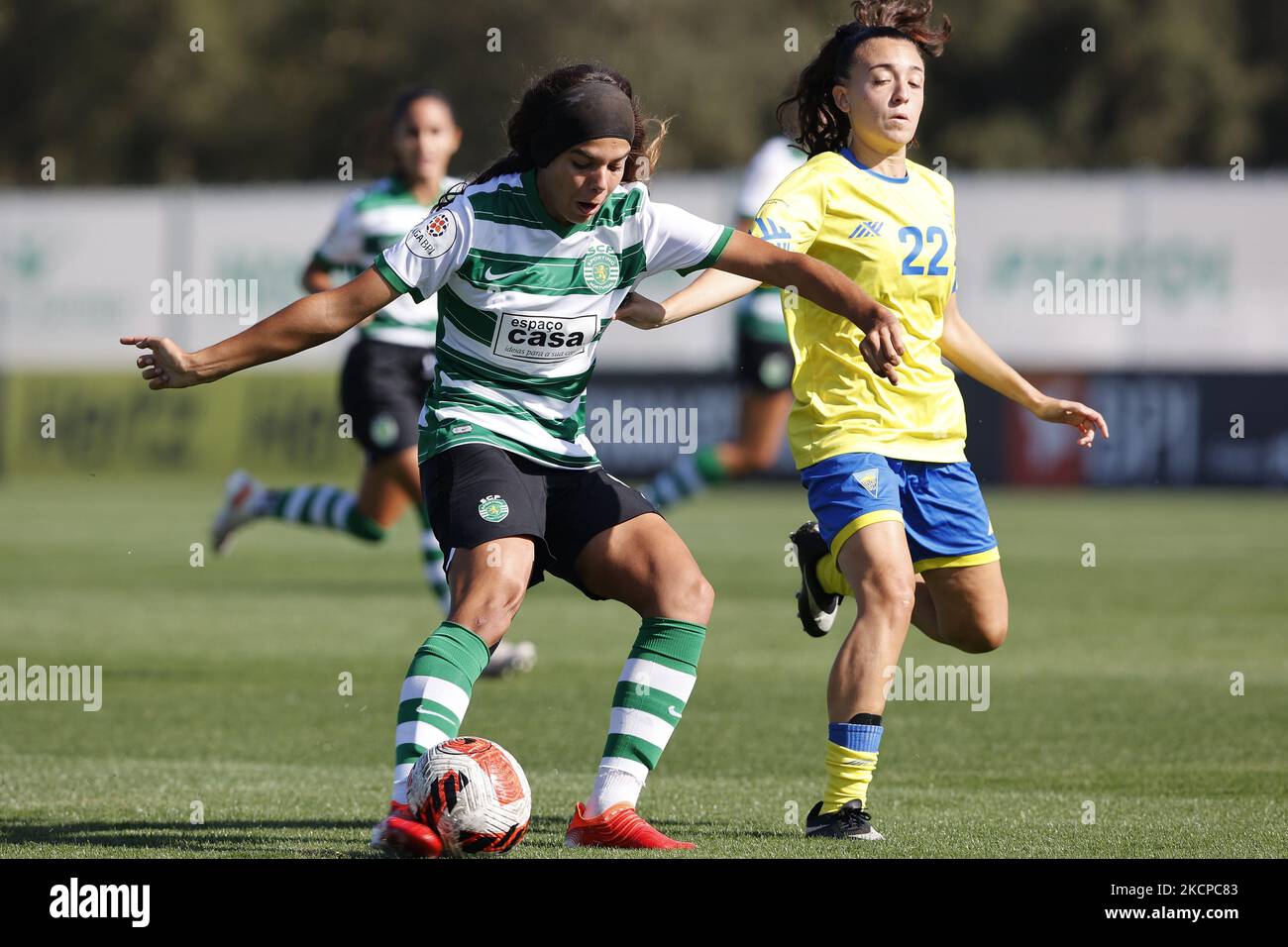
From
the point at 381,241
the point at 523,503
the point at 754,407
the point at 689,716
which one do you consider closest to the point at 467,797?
the point at 523,503

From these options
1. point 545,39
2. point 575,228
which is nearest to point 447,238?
point 575,228

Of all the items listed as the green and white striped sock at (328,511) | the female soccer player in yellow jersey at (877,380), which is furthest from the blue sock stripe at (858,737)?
the green and white striped sock at (328,511)

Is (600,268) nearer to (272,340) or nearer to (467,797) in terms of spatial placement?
(272,340)

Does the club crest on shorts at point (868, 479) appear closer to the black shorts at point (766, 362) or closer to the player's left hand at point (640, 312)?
the player's left hand at point (640, 312)

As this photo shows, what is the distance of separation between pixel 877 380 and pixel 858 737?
1063 millimetres

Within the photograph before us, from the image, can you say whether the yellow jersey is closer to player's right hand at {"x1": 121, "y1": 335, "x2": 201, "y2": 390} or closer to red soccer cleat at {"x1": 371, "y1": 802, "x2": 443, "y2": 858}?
red soccer cleat at {"x1": 371, "y1": 802, "x2": 443, "y2": 858}

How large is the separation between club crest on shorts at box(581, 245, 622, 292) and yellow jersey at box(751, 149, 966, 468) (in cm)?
67

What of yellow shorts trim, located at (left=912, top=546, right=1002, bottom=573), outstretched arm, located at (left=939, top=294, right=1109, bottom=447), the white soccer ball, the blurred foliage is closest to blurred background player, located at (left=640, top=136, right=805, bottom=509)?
outstretched arm, located at (left=939, top=294, right=1109, bottom=447)

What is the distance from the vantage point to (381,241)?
9.64 metres

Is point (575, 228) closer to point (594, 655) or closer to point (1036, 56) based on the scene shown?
point (594, 655)

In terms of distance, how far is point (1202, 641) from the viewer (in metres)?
10.6

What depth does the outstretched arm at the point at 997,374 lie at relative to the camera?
6.37 m
